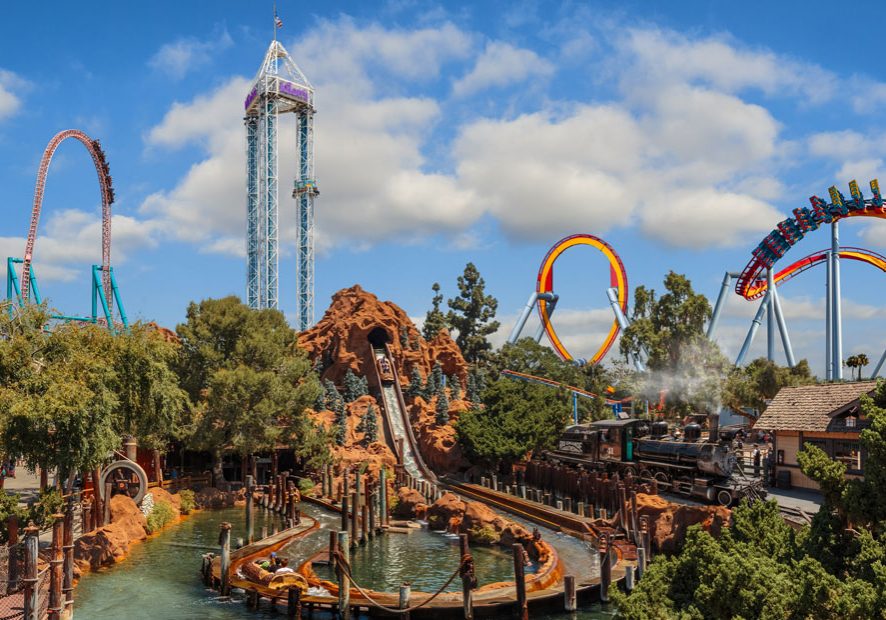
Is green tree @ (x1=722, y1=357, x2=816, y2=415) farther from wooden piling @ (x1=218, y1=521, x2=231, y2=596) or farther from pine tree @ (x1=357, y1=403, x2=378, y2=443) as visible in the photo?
wooden piling @ (x1=218, y1=521, x2=231, y2=596)

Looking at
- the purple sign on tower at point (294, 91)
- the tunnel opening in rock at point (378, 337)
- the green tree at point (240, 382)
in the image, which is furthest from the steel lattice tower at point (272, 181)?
the green tree at point (240, 382)

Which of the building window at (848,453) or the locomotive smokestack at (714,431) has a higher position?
the locomotive smokestack at (714,431)

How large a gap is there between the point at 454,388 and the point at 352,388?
927cm

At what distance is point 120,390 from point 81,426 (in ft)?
14.7

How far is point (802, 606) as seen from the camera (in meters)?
9.93

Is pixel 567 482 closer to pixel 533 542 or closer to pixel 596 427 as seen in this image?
pixel 596 427

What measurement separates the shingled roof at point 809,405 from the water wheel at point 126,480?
30.0 meters

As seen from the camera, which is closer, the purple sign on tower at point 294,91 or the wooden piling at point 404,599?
the wooden piling at point 404,599

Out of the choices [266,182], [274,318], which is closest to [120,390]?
[274,318]

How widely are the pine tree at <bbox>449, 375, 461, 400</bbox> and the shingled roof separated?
28.8 metres

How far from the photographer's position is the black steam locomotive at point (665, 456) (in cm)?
3219

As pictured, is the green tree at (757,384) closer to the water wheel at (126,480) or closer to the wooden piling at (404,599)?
the wooden piling at (404,599)

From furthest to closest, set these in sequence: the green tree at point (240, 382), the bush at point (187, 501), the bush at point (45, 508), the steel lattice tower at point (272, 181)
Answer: the steel lattice tower at point (272, 181), the green tree at point (240, 382), the bush at point (187, 501), the bush at point (45, 508)

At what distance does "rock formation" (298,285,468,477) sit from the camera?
53812mm
